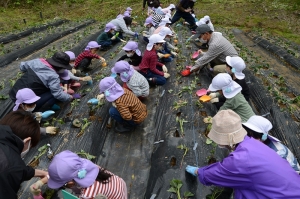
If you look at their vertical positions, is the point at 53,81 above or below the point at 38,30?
above

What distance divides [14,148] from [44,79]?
83.1 inches

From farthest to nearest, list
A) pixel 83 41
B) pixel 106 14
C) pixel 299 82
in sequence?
pixel 106 14
pixel 83 41
pixel 299 82

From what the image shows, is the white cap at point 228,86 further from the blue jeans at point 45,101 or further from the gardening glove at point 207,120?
the blue jeans at point 45,101

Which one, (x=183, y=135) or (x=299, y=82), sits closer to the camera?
(x=183, y=135)

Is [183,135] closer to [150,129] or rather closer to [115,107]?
[150,129]

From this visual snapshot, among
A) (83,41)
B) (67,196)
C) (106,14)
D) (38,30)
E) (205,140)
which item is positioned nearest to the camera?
(67,196)

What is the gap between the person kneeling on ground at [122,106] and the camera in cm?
341

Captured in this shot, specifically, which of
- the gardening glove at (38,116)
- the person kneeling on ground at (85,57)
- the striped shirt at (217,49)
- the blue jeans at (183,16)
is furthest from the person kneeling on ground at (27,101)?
the blue jeans at (183,16)

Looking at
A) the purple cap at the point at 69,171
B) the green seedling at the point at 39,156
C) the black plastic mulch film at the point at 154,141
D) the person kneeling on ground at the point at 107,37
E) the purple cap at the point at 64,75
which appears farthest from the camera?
A: the person kneeling on ground at the point at 107,37

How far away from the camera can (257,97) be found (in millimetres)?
4680

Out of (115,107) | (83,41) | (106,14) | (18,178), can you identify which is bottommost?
(106,14)

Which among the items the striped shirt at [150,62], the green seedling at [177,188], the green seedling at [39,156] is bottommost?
the green seedling at [39,156]

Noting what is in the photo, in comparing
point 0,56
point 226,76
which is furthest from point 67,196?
point 0,56

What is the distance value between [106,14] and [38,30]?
225 inches
